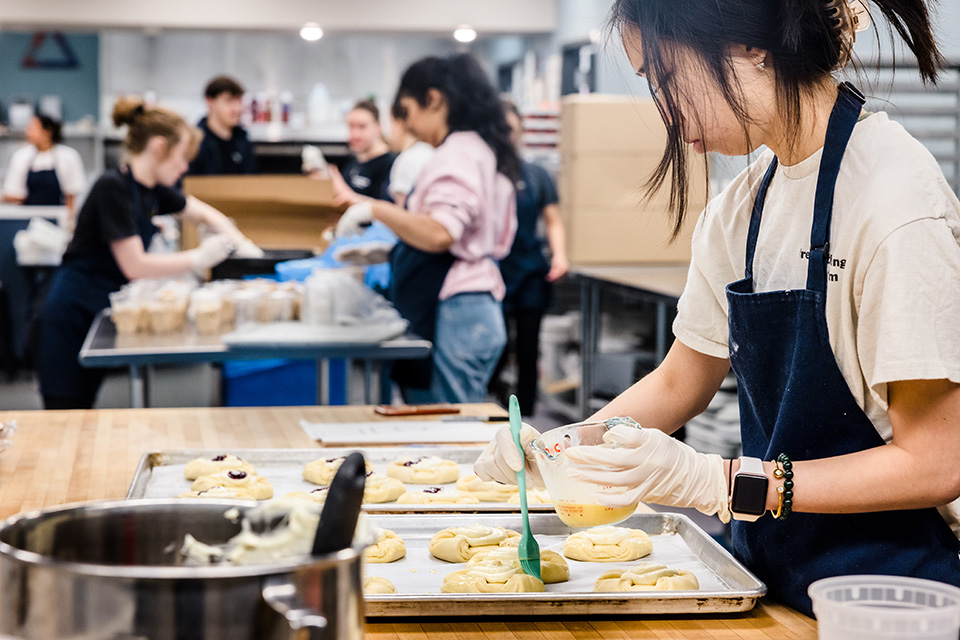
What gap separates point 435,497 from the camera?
168cm

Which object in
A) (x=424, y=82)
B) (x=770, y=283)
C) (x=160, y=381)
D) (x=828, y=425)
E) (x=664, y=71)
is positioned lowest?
(x=160, y=381)

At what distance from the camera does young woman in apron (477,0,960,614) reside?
42.7 inches

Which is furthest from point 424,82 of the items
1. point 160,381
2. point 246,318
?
point 160,381

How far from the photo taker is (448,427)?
222cm

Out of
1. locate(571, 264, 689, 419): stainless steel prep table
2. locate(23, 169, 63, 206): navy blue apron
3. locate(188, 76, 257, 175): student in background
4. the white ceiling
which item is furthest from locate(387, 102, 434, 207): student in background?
locate(23, 169, 63, 206): navy blue apron

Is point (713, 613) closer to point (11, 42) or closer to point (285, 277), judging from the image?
point (285, 277)

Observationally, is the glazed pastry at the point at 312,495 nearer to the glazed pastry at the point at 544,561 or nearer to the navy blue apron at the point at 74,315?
the glazed pastry at the point at 544,561

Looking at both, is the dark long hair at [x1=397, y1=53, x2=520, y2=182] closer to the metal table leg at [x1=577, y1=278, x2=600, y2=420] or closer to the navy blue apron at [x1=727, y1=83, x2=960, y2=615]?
the metal table leg at [x1=577, y1=278, x2=600, y2=420]

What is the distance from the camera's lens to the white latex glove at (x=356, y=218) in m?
3.97

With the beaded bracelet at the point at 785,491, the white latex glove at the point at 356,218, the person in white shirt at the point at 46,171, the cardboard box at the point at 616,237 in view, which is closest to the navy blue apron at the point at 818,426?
the beaded bracelet at the point at 785,491

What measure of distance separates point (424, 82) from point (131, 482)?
223 centimetres

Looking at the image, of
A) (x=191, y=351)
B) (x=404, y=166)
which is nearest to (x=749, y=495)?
(x=191, y=351)

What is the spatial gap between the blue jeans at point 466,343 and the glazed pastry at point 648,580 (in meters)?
2.42

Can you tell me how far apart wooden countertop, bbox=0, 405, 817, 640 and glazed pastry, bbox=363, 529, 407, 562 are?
226 millimetres
